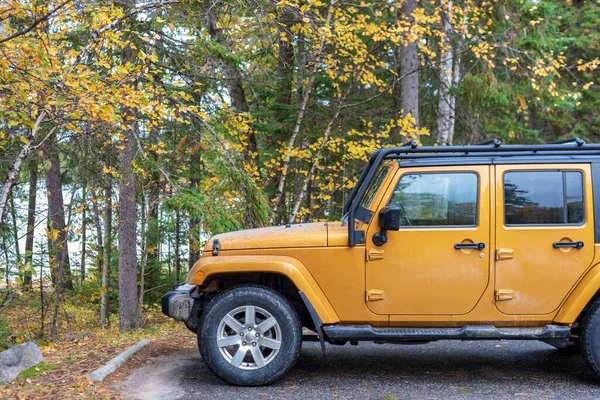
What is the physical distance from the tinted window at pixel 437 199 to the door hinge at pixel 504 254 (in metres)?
0.34

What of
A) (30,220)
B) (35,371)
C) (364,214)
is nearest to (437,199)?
(364,214)

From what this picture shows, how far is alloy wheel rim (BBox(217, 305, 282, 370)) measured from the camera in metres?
5.41

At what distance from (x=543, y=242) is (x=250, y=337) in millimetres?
2895

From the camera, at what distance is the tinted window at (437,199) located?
5527mm

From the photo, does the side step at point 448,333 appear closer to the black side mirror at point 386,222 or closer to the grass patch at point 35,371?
the black side mirror at point 386,222

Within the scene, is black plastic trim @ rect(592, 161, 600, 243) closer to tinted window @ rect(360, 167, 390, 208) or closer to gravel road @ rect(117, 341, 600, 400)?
gravel road @ rect(117, 341, 600, 400)

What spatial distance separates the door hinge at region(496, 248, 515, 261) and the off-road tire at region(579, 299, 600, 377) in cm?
91

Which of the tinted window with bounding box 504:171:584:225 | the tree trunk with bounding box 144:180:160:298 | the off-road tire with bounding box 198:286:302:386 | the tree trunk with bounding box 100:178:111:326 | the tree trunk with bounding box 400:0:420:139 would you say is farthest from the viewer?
the tree trunk with bounding box 100:178:111:326

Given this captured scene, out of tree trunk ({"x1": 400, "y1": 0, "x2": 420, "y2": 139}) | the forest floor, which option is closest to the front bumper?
the forest floor

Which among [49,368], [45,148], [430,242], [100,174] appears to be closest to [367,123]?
[100,174]

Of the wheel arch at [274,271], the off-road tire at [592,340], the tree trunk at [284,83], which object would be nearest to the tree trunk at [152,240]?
the tree trunk at [284,83]

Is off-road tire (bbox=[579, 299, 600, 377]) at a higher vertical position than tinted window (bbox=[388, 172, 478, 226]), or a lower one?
lower

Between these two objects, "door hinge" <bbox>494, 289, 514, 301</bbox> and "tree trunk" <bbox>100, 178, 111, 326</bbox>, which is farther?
"tree trunk" <bbox>100, 178, 111, 326</bbox>

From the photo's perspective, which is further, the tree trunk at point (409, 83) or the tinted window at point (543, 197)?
the tree trunk at point (409, 83)
